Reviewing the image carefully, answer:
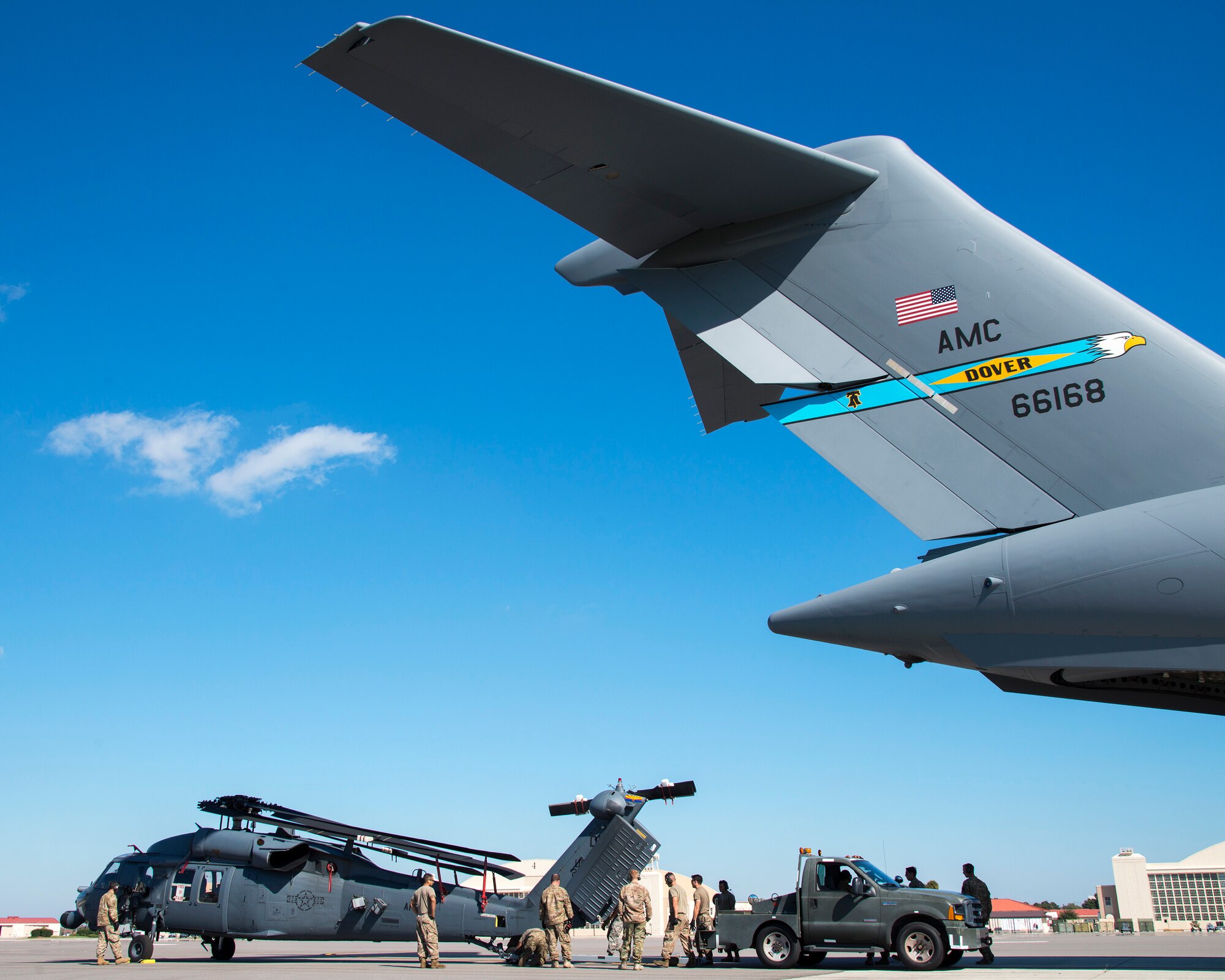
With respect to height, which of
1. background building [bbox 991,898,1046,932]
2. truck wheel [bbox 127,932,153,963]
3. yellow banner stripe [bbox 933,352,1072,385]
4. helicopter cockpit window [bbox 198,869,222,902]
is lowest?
background building [bbox 991,898,1046,932]

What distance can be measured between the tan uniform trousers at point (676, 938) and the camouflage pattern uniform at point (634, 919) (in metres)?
0.87

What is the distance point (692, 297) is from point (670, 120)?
4.67ft

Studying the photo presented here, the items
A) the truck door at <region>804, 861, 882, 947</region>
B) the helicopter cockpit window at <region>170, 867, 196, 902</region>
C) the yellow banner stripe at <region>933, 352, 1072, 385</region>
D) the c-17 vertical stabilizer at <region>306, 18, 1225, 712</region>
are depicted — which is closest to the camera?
the c-17 vertical stabilizer at <region>306, 18, 1225, 712</region>

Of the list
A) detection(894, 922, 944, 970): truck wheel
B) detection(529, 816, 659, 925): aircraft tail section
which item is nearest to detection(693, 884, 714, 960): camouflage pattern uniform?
detection(529, 816, 659, 925): aircraft tail section

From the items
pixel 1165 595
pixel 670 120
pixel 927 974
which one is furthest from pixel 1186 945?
pixel 670 120

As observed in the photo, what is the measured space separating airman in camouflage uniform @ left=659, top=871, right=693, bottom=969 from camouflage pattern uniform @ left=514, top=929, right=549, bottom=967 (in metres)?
1.51

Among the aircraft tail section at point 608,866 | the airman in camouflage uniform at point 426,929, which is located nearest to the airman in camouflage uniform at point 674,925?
the aircraft tail section at point 608,866

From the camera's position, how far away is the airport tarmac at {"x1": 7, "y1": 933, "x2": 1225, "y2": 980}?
27.6 feet

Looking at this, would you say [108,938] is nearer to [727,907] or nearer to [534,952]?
[534,952]

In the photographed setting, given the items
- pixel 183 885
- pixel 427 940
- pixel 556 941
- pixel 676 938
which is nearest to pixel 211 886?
pixel 183 885

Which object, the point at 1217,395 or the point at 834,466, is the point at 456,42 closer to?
the point at 834,466

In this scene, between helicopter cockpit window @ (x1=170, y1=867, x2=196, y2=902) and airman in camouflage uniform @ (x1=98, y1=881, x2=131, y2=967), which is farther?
helicopter cockpit window @ (x1=170, y1=867, x2=196, y2=902)

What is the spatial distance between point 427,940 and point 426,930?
13cm

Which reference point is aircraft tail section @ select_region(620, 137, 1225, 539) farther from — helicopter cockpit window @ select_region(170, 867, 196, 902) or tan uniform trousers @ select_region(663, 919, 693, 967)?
helicopter cockpit window @ select_region(170, 867, 196, 902)
